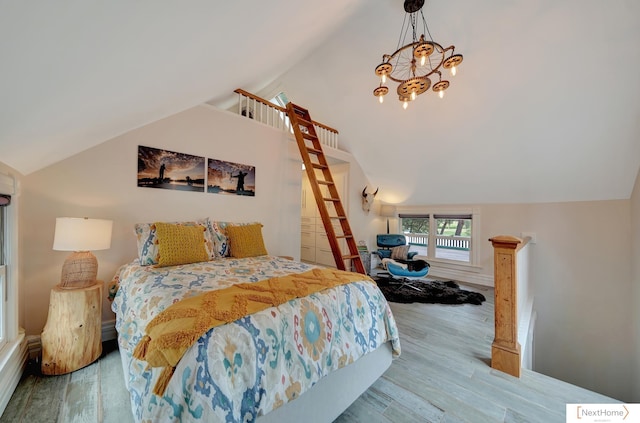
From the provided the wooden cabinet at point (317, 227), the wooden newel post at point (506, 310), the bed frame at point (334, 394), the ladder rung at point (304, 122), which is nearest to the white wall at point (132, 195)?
the ladder rung at point (304, 122)

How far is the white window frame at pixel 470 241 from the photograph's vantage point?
427cm

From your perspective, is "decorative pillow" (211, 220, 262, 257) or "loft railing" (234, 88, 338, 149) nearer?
"decorative pillow" (211, 220, 262, 257)

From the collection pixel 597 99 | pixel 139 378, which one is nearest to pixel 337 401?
pixel 139 378

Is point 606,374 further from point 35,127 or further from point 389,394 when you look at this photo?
point 35,127

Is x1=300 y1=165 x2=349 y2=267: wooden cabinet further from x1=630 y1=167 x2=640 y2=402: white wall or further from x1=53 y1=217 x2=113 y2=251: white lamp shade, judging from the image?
x1=630 y1=167 x2=640 y2=402: white wall

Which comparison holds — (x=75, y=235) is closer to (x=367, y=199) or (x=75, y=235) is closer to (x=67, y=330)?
(x=67, y=330)

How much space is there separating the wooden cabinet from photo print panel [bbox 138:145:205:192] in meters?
2.57

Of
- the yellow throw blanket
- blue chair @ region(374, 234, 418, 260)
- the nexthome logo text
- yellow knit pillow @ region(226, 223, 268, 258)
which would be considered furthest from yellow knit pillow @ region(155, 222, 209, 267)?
blue chair @ region(374, 234, 418, 260)

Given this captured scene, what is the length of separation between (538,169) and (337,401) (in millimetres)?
3856

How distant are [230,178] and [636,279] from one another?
4957 millimetres

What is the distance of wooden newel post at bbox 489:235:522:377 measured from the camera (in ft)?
5.93

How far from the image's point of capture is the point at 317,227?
5164mm

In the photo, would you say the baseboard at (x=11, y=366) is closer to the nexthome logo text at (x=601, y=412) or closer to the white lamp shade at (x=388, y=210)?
the nexthome logo text at (x=601, y=412)

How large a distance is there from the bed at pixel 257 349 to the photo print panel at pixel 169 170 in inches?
29.3
